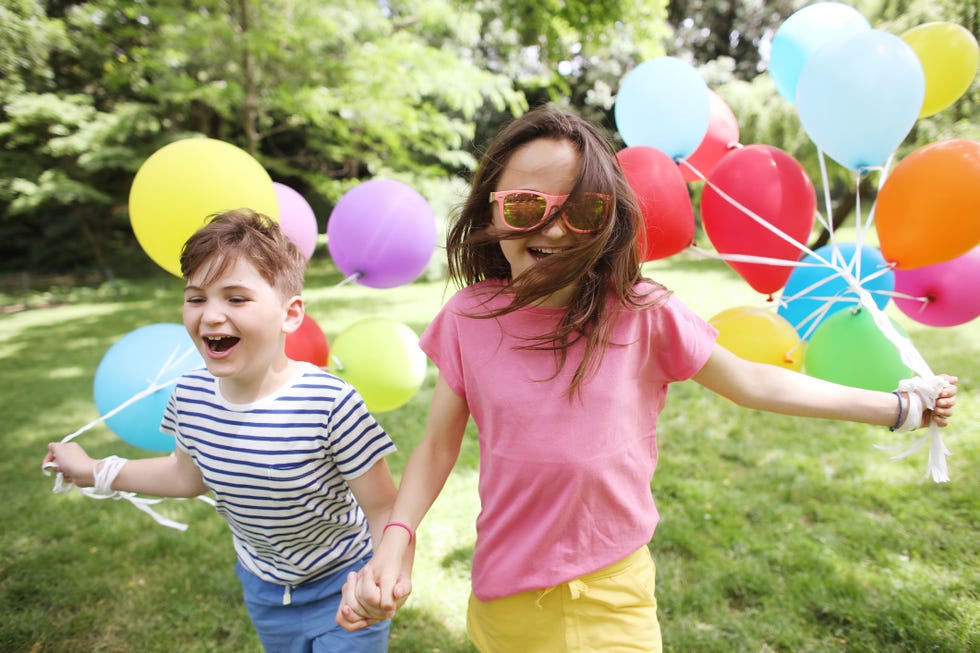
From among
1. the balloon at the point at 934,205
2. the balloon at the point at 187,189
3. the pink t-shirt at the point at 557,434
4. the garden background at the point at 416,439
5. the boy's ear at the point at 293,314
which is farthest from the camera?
the garden background at the point at 416,439

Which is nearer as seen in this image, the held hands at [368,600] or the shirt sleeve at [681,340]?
the held hands at [368,600]

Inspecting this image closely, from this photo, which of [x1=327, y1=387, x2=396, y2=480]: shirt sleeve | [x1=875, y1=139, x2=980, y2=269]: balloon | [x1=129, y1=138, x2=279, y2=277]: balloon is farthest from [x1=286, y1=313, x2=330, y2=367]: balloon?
[x1=875, y1=139, x2=980, y2=269]: balloon

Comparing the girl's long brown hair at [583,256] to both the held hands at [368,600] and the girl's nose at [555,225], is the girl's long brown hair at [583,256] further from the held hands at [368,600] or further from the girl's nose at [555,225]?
the held hands at [368,600]

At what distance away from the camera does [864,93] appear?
1777mm

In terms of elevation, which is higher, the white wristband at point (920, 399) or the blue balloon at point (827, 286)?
the white wristband at point (920, 399)

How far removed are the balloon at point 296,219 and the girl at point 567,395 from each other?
1.16 metres

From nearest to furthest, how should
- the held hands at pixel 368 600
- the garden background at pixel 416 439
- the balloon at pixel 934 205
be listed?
the held hands at pixel 368 600 < the balloon at pixel 934 205 < the garden background at pixel 416 439

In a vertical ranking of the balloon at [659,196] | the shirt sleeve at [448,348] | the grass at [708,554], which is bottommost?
the grass at [708,554]

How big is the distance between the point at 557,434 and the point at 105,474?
125 centimetres

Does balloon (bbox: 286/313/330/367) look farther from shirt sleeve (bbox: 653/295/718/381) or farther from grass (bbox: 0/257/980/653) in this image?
shirt sleeve (bbox: 653/295/718/381)

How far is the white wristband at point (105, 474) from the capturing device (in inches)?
63.0

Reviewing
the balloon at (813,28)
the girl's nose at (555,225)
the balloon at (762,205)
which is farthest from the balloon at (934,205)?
the girl's nose at (555,225)

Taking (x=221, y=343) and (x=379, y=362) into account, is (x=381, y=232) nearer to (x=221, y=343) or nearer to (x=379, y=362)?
(x=379, y=362)

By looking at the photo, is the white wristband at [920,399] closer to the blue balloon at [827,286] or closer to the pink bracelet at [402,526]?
Answer: the blue balloon at [827,286]
